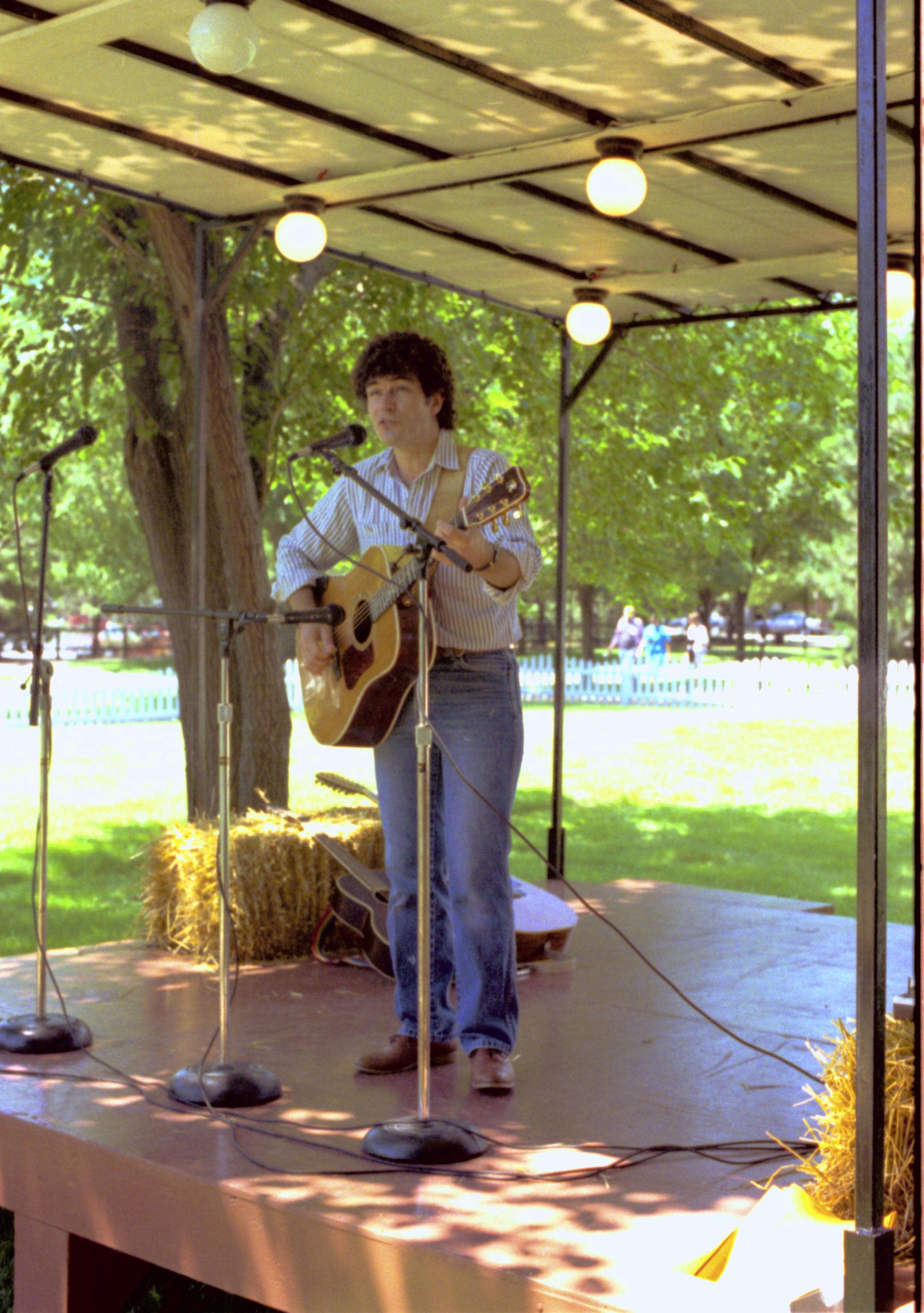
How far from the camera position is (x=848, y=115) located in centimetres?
433

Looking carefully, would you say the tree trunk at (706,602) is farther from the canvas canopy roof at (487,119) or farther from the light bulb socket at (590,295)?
the canvas canopy roof at (487,119)

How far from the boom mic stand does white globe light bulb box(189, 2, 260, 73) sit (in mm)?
1383

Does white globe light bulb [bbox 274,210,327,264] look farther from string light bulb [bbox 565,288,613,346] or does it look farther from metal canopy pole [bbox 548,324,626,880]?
metal canopy pole [bbox 548,324,626,880]

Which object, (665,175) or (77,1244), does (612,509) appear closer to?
(665,175)

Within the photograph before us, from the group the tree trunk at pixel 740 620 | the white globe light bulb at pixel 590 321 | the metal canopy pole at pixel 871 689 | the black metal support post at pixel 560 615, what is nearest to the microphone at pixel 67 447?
the metal canopy pole at pixel 871 689

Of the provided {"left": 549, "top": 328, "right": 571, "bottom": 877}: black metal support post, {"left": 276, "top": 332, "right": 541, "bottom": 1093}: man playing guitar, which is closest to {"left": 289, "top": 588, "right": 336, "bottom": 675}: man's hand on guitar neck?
{"left": 276, "top": 332, "right": 541, "bottom": 1093}: man playing guitar

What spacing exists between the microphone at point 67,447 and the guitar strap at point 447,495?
0.87 metres

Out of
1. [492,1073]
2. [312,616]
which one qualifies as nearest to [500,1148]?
[492,1073]

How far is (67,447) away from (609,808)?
33.2 ft

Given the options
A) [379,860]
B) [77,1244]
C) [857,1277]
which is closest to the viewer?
[857,1277]

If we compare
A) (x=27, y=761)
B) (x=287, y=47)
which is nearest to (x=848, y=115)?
(x=287, y=47)

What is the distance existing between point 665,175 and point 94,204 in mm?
3422

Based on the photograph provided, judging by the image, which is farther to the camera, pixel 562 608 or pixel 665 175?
pixel 562 608

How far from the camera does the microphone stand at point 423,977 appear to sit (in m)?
3.04
